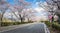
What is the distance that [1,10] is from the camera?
3862 cm

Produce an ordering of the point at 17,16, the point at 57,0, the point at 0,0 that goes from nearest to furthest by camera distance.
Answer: the point at 57,0 → the point at 0,0 → the point at 17,16

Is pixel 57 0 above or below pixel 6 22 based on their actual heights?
above

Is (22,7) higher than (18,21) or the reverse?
higher

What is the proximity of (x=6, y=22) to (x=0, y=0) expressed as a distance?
5.71 metres

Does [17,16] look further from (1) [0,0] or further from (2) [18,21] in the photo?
(1) [0,0]

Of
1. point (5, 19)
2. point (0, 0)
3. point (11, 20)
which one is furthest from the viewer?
point (11, 20)

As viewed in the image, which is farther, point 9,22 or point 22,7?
point 22,7

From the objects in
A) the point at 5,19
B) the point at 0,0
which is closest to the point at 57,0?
the point at 0,0

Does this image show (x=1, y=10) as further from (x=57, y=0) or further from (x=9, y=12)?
(x=57, y=0)

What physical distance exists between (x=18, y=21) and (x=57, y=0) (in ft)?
102

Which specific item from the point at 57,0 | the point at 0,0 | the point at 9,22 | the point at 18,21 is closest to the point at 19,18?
the point at 18,21

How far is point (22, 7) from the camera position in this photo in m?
42.6

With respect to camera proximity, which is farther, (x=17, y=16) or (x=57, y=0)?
(x=17, y=16)

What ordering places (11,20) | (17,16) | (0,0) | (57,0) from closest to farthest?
(57,0) → (0,0) → (11,20) → (17,16)
